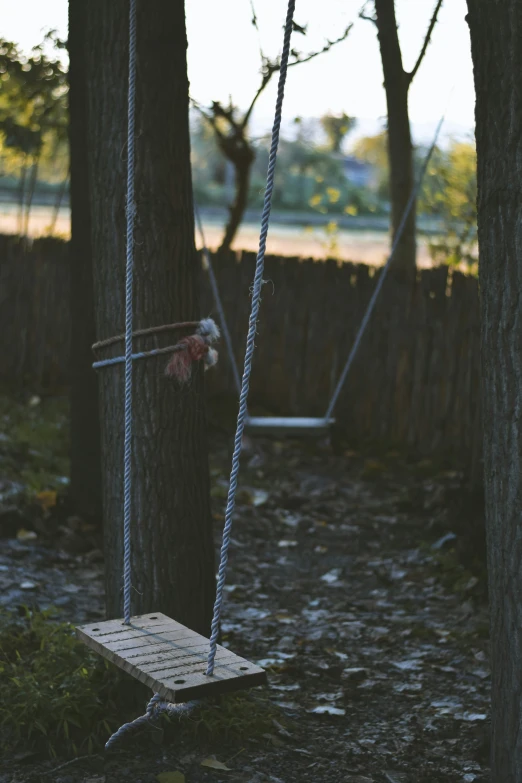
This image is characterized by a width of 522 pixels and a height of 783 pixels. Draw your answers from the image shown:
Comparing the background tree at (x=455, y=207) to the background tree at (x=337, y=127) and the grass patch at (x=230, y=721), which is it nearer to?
the background tree at (x=337, y=127)

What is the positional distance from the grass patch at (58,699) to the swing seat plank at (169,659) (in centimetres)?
47

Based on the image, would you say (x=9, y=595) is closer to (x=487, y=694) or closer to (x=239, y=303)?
(x=487, y=694)

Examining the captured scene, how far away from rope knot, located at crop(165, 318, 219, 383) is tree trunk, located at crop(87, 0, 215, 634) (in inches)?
2.8

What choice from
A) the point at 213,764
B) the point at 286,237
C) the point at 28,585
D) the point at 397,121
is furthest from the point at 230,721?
the point at 286,237

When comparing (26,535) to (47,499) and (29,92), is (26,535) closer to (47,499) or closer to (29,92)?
(47,499)

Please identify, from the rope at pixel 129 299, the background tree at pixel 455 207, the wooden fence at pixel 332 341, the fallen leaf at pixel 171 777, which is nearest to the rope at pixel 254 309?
the rope at pixel 129 299

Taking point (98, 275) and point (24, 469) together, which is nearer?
point (98, 275)

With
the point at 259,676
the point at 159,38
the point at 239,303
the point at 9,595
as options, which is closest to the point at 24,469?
the point at 9,595

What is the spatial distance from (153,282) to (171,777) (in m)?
1.32

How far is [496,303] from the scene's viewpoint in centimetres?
218

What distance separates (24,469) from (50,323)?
2974mm

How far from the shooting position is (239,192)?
9203 millimetres

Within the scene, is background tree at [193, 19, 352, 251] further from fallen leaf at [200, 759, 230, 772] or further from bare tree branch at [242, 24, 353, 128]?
fallen leaf at [200, 759, 230, 772]

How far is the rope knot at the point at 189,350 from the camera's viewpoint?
2.76m
